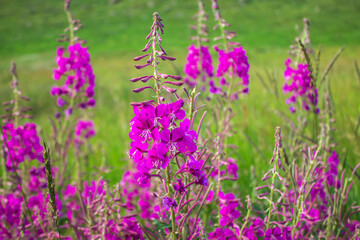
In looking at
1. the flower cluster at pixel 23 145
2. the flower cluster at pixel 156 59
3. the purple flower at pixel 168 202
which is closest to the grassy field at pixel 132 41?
the flower cluster at pixel 23 145

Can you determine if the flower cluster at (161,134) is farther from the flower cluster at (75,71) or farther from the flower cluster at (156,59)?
the flower cluster at (75,71)

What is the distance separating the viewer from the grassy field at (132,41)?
7.39m

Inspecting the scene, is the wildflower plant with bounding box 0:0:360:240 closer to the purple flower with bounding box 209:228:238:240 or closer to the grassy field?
the purple flower with bounding box 209:228:238:240

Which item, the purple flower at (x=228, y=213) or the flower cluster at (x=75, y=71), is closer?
the purple flower at (x=228, y=213)

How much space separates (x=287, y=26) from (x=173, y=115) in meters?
37.3

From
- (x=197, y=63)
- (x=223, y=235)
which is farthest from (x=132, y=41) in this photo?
(x=223, y=235)

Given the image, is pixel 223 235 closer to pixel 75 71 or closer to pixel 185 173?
pixel 185 173

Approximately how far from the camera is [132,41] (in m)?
35.2

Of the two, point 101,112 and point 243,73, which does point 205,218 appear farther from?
point 101,112

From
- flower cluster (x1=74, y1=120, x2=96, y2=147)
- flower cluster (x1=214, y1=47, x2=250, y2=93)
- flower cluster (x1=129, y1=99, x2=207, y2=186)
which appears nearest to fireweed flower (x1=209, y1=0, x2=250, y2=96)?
flower cluster (x1=214, y1=47, x2=250, y2=93)

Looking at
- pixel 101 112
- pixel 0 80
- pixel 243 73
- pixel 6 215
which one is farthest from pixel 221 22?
pixel 0 80

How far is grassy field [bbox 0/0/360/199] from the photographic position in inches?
291

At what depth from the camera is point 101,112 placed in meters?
7.99

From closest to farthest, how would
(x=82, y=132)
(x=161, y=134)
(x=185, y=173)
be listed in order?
1. (x=161, y=134)
2. (x=185, y=173)
3. (x=82, y=132)
